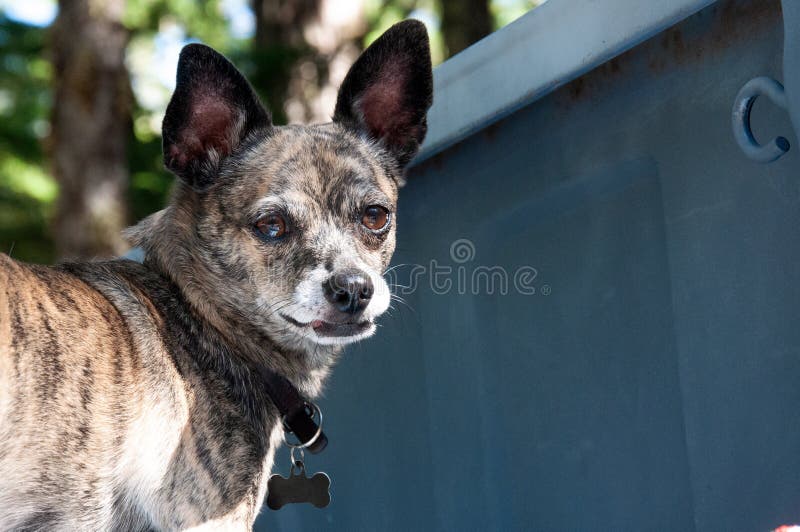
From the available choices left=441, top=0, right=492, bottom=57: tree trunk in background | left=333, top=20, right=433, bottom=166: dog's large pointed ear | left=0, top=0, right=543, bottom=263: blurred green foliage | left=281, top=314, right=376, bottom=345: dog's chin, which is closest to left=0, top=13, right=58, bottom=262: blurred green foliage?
left=0, top=0, right=543, bottom=263: blurred green foliage

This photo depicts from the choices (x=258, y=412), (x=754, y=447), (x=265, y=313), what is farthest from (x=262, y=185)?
(x=754, y=447)

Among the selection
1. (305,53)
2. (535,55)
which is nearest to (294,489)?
(535,55)

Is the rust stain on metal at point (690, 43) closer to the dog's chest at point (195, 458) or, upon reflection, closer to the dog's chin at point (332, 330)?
the dog's chin at point (332, 330)

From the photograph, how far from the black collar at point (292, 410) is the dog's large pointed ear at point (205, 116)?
2.23 ft

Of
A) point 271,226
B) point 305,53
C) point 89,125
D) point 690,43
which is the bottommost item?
point 271,226

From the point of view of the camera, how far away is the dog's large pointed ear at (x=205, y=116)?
291 centimetres

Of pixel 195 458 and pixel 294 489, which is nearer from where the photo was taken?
pixel 195 458

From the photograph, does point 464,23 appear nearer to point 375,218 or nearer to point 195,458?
point 375,218

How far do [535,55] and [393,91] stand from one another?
678mm

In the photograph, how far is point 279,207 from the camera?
9.57 feet

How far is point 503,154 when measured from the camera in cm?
309

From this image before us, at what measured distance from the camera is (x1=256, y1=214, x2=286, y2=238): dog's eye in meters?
2.90

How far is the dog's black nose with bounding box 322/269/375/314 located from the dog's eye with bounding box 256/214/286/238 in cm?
24

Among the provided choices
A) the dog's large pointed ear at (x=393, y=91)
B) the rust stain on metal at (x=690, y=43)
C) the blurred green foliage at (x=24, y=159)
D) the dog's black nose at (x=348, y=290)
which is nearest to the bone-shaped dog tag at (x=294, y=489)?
the dog's black nose at (x=348, y=290)
